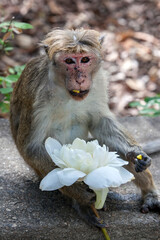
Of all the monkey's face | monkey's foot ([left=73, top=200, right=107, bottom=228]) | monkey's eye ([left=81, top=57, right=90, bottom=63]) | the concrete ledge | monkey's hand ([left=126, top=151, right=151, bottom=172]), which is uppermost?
monkey's eye ([left=81, top=57, right=90, bottom=63])

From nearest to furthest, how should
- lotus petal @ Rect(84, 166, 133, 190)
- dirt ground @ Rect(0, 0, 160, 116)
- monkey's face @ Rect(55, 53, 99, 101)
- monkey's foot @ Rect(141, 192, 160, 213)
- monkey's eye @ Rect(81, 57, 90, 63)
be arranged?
1. lotus petal @ Rect(84, 166, 133, 190)
2. monkey's face @ Rect(55, 53, 99, 101)
3. monkey's eye @ Rect(81, 57, 90, 63)
4. monkey's foot @ Rect(141, 192, 160, 213)
5. dirt ground @ Rect(0, 0, 160, 116)

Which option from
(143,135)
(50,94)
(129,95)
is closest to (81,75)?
(50,94)

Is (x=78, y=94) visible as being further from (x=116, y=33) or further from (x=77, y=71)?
(x=116, y=33)

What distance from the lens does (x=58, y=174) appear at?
3.46m

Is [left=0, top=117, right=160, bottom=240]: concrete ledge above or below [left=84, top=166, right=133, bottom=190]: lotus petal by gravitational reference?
below

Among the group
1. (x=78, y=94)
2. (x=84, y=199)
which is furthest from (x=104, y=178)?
(x=78, y=94)

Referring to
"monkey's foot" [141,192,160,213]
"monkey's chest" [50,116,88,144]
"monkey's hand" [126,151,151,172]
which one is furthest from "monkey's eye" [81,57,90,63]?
"monkey's foot" [141,192,160,213]

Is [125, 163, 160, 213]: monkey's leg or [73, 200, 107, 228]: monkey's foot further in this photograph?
[125, 163, 160, 213]: monkey's leg

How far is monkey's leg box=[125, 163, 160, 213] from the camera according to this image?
13.9 feet

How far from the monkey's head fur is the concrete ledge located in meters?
1.07

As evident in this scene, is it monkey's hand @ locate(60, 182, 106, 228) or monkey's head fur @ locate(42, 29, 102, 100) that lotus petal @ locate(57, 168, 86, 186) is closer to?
monkey's hand @ locate(60, 182, 106, 228)

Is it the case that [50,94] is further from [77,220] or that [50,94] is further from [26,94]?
[77,220]

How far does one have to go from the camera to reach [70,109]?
429 cm

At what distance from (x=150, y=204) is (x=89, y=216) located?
702 mm
